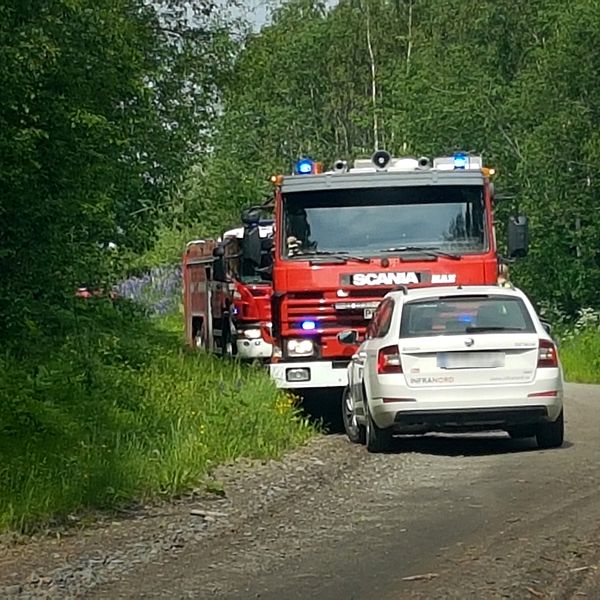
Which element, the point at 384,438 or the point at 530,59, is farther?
the point at 530,59

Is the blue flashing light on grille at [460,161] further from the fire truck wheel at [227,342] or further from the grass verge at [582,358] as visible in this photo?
the grass verge at [582,358]

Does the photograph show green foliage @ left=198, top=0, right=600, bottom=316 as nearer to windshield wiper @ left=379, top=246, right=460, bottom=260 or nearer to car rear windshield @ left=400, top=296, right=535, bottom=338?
windshield wiper @ left=379, top=246, right=460, bottom=260

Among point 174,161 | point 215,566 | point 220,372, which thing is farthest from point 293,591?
point 174,161

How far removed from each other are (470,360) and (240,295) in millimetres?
6084

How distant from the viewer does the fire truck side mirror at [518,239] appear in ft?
59.7

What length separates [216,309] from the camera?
80.1 feet

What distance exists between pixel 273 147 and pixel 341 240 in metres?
39.7

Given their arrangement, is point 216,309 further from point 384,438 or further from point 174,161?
point 384,438

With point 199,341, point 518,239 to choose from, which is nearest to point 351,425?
point 518,239

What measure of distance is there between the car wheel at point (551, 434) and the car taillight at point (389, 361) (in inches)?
63.7

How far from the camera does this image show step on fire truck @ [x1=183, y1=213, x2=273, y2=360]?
18.3 metres

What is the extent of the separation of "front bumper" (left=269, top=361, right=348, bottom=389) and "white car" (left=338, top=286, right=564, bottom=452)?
8.36 feet

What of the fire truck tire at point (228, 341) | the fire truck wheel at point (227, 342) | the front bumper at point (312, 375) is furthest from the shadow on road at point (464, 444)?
the fire truck wheel at point (227, 342)

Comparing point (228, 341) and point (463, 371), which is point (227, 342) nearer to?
point (228, 341)
